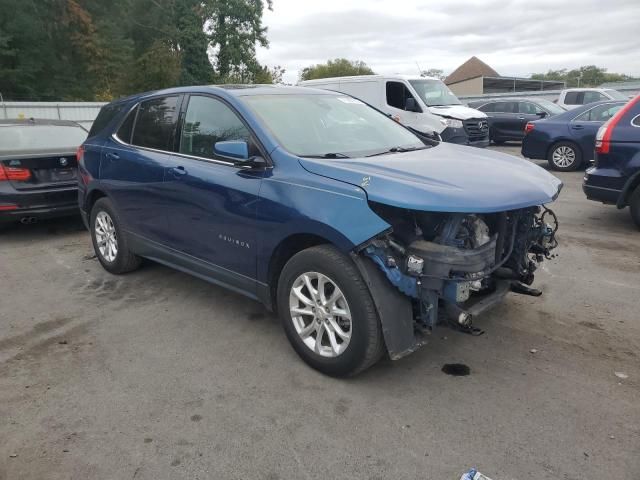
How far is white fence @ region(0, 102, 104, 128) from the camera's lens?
53.4 feet

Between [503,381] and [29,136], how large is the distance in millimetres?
6749

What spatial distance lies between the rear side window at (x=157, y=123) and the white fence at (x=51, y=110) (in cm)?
1284

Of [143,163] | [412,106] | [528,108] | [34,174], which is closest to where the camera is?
[143,163]

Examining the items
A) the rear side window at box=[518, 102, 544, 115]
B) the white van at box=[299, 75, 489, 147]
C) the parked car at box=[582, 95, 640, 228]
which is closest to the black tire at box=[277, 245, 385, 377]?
the parked car at box=[582, 95, 640, 228]

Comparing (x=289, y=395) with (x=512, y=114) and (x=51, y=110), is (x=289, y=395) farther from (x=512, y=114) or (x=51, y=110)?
(x=51, y=110)

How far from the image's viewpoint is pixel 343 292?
122 inches

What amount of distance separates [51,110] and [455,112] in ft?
43.6

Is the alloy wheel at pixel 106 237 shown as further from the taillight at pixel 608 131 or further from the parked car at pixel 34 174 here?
the taillight at pixel 608 131

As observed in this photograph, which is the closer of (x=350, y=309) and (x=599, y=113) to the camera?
(x=350, y=309)

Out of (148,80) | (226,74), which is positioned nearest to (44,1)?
(148,80)

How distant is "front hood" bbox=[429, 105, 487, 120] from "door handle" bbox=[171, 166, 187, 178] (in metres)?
9.55

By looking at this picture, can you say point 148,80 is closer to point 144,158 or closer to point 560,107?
point 560,107

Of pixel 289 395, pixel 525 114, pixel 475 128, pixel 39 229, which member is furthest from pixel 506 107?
pixel 289 395

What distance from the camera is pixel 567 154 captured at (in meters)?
11.6
